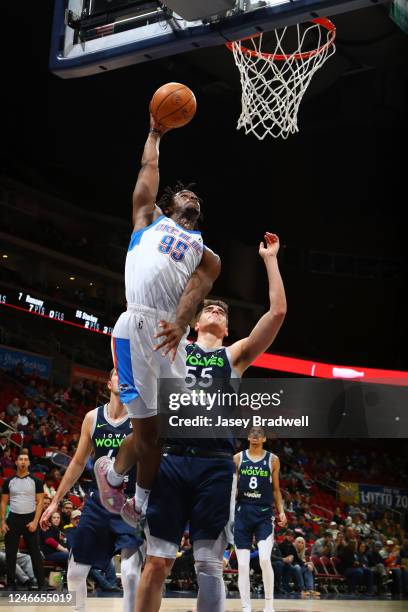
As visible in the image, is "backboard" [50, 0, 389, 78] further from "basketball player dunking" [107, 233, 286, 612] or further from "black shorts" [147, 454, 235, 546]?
"black shorts" [147, 454, 235, 546]

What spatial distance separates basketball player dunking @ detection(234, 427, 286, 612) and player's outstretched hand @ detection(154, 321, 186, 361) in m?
4.91

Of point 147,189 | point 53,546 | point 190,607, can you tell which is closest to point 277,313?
point 147,189

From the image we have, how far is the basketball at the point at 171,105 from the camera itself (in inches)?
164

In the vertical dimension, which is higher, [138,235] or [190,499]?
[138,235]

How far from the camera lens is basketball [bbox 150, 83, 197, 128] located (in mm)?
4156

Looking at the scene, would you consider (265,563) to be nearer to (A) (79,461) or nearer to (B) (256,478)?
(B) (256,478)

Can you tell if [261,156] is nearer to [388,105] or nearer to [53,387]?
[388,105]

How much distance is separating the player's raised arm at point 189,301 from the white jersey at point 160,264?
0.18 ft

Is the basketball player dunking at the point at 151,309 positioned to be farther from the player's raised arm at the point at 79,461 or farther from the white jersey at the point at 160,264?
the player's raised arm at the point at 79,461

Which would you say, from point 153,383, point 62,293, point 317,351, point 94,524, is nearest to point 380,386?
point 317,351

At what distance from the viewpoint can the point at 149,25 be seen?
19.1 ft

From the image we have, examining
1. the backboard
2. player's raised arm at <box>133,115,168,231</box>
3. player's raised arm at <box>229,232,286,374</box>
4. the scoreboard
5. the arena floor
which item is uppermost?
the scoreboard

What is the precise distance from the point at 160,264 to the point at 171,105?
34.6 inches

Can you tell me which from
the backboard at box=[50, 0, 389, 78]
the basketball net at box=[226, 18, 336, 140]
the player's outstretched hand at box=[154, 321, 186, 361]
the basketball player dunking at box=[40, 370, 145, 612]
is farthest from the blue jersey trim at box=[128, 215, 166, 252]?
the basketball net at box=[226, 18, 336, 140]
